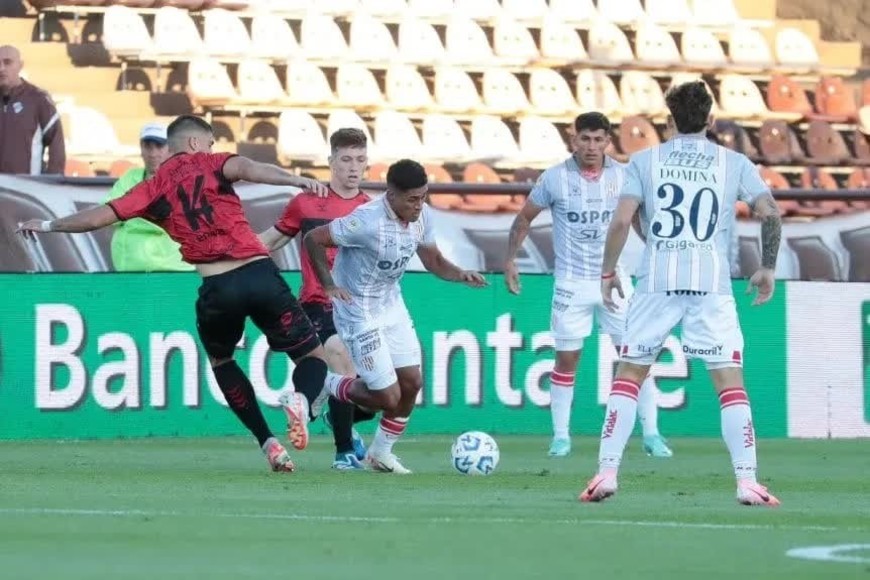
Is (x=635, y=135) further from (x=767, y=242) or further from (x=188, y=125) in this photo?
(x=767, y=242)

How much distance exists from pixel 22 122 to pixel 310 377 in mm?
5985

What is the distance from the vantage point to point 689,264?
8.59 m

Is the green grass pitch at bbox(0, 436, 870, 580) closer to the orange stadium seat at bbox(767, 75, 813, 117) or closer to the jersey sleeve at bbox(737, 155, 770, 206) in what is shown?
the jersey sleeve at bbox(737, 155, 770, 206)

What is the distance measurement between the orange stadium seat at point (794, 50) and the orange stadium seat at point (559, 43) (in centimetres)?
305

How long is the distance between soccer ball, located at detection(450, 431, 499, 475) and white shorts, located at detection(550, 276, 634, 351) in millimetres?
2593

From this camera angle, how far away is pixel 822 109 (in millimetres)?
26500

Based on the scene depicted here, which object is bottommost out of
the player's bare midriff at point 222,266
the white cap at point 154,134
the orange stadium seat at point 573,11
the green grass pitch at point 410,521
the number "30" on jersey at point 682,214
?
the green grass pitch at point 410,521

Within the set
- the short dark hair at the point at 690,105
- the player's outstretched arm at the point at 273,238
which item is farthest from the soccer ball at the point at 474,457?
the short dark hair at the point at 690,105

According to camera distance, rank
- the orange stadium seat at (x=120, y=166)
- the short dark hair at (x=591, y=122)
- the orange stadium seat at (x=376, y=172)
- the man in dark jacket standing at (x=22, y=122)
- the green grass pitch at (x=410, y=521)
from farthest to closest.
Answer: the orange stadium seat at (x=376, y=172)
the orange stadium seat at (x=120, y=166)
the man in dark jacket standing at (x=22, y=122)
the short dark hair at (x=591, y=122)
the green grass pitch at (x=410, y=521)

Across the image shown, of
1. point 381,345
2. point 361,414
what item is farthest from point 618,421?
point 361,414

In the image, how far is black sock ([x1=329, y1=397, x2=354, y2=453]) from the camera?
36.2ft

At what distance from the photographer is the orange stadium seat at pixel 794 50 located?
2733 cm

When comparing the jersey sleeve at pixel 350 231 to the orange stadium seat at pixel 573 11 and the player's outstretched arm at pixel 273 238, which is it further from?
the orange stadium seat at pixel 573 11

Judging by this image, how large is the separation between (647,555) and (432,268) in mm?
4628
